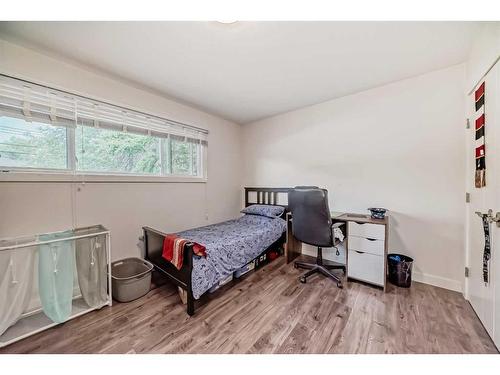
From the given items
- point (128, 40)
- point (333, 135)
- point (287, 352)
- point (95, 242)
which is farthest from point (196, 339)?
point (333, 135)

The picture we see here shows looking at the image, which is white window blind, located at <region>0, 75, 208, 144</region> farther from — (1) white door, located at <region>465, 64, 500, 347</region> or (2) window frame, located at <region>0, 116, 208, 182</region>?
(1) white door, located at <region>465, 64, 500, 347</region>

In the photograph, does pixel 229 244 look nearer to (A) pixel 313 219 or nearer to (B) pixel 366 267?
(A) pixel 313 219

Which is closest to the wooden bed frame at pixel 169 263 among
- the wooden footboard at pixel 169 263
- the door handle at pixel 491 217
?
the wooden footboard at pixel 169 263

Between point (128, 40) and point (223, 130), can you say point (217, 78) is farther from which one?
point (223, 130)

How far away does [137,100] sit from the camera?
2.40 m

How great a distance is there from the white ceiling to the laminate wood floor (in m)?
2.36

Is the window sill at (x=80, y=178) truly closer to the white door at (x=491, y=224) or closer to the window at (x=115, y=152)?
the window at (x=115, y=152)

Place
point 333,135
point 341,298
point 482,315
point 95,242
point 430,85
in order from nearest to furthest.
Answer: point 482,315 → point 95,242 → point 341,298 → point 430,85 → point 333,135

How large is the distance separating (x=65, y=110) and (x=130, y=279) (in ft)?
5.78

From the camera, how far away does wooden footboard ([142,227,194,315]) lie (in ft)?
5.67

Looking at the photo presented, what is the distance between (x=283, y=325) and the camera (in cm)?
160

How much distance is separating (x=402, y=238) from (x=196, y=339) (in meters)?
2.47

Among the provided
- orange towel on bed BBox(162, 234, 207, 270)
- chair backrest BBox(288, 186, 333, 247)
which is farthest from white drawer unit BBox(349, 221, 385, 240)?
orange towel on bed BBox(162, 234, 207, 270)

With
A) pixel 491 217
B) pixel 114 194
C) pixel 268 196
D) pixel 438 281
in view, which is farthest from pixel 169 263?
pixel 438 281
